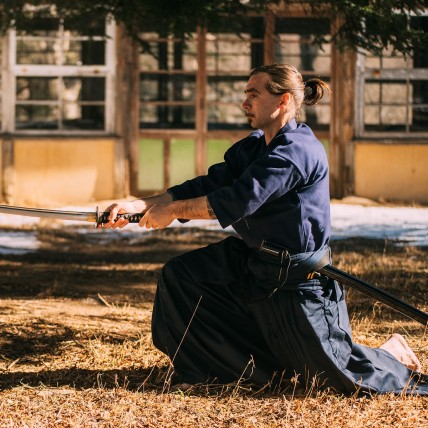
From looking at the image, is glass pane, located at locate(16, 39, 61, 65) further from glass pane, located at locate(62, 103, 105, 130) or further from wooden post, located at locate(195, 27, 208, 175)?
wooden post, located at locate(195, 27, 208, 175)

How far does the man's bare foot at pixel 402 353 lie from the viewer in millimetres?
4844

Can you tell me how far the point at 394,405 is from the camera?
4.29 metres

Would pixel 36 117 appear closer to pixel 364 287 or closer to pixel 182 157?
pixel 182 157

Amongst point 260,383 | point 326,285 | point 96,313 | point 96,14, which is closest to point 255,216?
point 326,285

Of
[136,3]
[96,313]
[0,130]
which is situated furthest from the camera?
[0,130]

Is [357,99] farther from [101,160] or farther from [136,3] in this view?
[136,3]

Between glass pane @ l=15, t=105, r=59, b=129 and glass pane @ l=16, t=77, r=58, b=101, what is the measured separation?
0.13m

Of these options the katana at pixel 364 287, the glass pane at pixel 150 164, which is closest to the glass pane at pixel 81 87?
the glass pane at pixel 150 164

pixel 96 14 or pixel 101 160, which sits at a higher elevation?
pixel 96 14

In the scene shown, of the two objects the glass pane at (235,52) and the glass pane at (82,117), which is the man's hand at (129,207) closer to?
the glass pane at (82,117)

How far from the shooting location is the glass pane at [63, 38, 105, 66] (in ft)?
43.0

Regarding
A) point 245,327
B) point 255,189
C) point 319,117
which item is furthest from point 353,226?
point 255,189

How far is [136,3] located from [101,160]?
5.40m

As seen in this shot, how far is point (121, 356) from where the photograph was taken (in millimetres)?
5121
